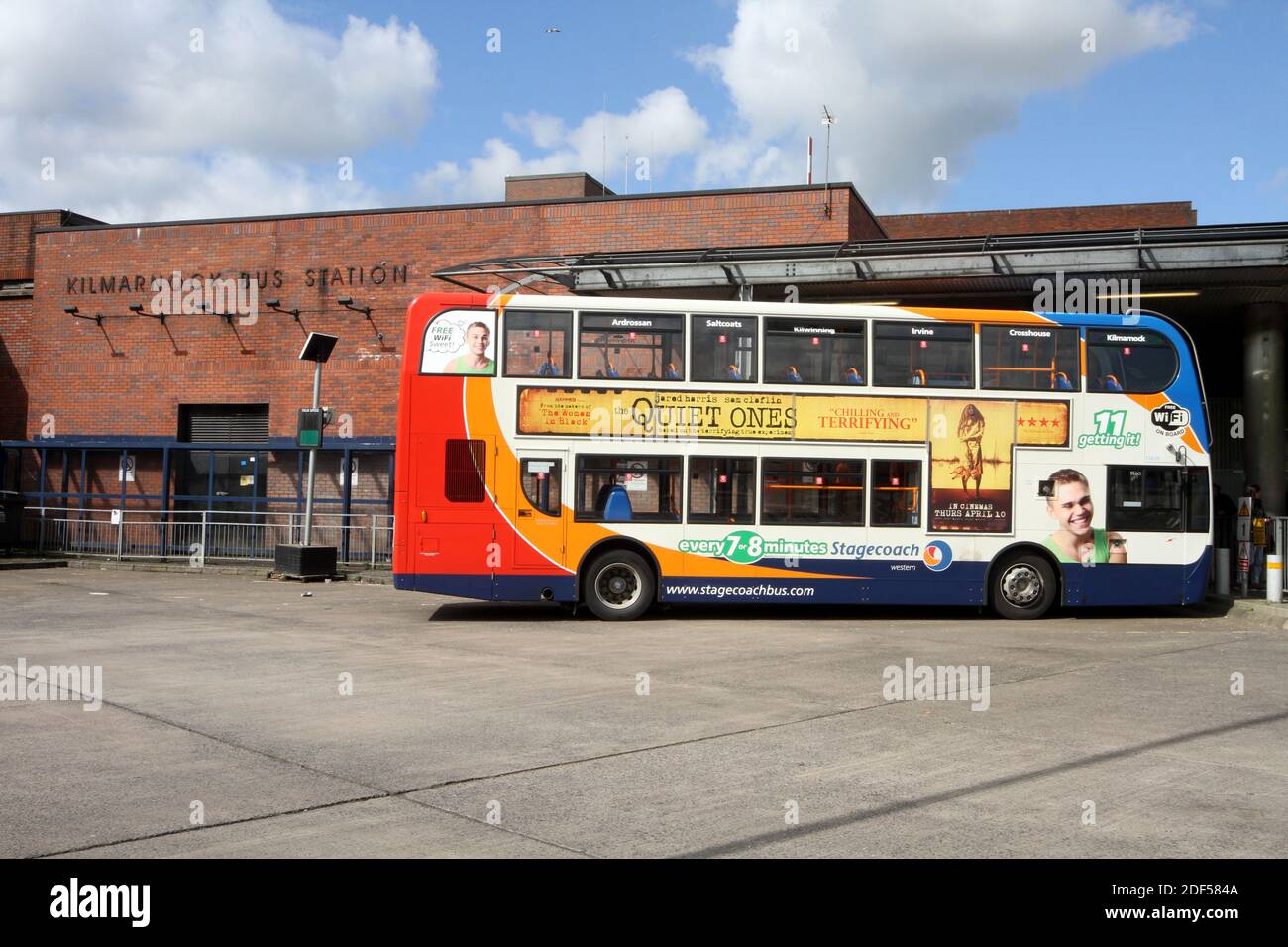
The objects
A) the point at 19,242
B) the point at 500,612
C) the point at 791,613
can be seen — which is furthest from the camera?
the point at 19,242

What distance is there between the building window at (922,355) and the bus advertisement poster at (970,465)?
1.23 ft

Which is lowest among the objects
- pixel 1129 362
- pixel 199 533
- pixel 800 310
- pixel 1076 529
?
pixel 199 533

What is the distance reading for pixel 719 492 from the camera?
623 inches

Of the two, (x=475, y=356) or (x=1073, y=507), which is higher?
(x=475, y=356)

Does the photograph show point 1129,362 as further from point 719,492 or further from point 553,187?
point 553,187

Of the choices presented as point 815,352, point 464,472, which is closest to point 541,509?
point 464,472

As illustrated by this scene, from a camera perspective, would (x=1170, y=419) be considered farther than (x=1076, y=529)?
Yes

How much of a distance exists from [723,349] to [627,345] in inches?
52.8

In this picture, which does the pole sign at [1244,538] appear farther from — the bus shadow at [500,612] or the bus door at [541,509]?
the bus door at [541,509]

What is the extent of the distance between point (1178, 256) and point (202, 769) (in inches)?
665

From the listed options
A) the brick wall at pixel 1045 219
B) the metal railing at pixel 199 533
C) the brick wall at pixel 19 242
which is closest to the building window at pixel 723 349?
the metal railing at pixel 199 533

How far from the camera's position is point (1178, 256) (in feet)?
59.9
